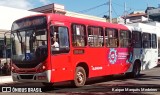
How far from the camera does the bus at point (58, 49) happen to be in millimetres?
13992

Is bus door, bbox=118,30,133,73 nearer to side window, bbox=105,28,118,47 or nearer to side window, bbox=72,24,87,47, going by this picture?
side window, bbox=105,28,118,47

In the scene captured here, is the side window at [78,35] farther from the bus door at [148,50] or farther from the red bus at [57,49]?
the bus door at [148,50]

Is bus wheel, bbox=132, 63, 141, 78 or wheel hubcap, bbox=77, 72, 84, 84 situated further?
bus wheel, bbox=132, 63, 141, 78

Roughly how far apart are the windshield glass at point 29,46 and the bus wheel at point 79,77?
2.23 metres

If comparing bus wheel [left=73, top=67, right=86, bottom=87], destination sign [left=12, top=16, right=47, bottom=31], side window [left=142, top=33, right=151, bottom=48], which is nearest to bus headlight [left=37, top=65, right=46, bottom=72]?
destination sign [left=12, top=16, right=47, bottom=31]

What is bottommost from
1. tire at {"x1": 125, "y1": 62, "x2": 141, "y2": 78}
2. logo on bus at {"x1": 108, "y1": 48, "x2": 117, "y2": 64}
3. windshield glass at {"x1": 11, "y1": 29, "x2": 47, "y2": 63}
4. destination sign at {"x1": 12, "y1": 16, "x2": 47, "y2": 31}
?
tire at {"x1": 125, "y1": 62, "x2": 141, "y2": 78}

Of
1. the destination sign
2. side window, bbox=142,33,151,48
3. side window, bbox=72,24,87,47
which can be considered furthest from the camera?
side window, bbox=142,33,151,48

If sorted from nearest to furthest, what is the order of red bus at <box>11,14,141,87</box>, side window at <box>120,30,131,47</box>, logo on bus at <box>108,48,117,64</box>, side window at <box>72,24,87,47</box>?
1. red bus at <box>11,14,141,87</box>
2. side window at <box>72,24,87,47</box>
3. logo on bus at <box>108,48,117,64</box>
4. side window at <box>120,30,131,47</box>

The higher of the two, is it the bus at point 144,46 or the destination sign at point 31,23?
the destination sign at point 31,23

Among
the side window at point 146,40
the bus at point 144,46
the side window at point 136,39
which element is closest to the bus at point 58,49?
the side window at point 136,39

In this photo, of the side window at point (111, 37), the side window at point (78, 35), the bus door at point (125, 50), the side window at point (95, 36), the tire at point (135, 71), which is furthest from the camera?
the tire at point (135, 71)

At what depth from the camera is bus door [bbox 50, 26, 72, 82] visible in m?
14.1

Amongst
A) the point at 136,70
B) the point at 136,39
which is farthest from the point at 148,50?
the point at 136,70

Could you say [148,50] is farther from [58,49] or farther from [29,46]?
[29,46]
